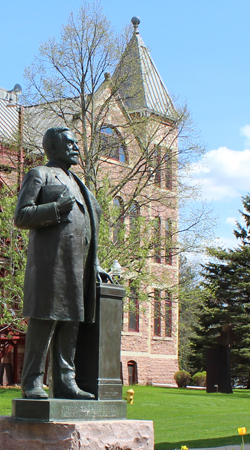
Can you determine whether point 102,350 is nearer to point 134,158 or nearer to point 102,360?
point 102,360

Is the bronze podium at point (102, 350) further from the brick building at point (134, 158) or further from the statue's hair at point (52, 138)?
the brick building at point (134, 158)

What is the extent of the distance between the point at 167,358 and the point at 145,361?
2187 millimetres

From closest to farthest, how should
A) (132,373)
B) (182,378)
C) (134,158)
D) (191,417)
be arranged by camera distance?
(191,417) → (134,158) → (182,378) → (132,373)

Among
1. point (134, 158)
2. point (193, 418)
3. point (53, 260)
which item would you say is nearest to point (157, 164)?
point (134, 158)

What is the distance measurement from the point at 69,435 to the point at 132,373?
29438 millimetres

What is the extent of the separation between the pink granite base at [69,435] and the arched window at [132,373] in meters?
28.6

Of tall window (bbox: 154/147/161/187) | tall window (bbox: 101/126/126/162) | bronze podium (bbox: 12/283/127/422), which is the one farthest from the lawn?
tall window (bbox: 101/126/126/162)

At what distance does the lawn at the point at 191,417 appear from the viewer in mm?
11883

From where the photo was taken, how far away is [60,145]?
5.66 m

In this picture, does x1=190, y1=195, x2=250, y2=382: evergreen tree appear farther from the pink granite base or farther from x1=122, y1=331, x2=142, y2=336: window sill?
the pink granite base

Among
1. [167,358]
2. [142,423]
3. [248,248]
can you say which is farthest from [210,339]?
[142,423]

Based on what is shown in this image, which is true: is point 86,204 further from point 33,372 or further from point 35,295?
point 33,372

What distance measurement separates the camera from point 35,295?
5.19 m

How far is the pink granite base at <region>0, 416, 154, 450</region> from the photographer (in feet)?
15.7
